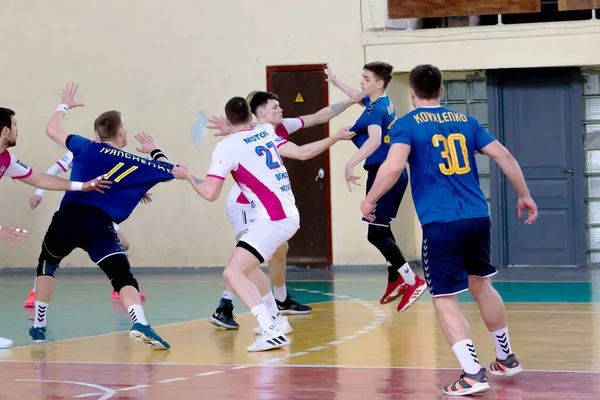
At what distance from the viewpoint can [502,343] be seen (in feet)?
22.5

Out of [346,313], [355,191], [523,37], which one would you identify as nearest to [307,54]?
[355,191]

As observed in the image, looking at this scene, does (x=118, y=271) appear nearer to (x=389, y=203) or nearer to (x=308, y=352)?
(x=308, y=352)

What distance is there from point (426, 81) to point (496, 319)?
1.57 meters

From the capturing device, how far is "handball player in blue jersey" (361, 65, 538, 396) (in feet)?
21.2

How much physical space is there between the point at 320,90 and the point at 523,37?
3.18 meters

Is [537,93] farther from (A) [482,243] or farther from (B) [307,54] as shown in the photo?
(A) [482,243]

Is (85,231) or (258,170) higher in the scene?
(258,170)

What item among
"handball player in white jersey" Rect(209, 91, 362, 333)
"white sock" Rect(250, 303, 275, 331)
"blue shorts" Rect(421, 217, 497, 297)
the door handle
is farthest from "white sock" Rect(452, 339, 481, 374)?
the door handle

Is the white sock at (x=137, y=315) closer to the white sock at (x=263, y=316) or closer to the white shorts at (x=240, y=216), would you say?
the white sock at (x=263, y=316)

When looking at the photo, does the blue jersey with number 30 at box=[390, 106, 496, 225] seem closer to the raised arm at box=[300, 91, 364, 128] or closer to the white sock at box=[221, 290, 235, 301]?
the white sock at box=[221, 290, 235, 301]

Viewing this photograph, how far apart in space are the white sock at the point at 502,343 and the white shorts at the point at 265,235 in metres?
2.11

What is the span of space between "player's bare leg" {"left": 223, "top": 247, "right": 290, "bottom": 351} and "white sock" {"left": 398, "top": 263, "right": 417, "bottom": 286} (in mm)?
2201

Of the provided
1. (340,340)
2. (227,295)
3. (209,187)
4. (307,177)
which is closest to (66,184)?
(209,187)

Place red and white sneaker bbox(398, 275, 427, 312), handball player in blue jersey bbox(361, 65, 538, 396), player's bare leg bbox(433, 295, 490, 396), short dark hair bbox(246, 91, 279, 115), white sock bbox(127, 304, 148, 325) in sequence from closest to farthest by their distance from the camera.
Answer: player's bare leg bbox(433, 295, 490, 396)
handball player in blue jersey bbox(361, 65, 538, 396)
white sock bbox(127, 304, 148, 325)
short dark hair bbox(246, 91, 279, 115)
red and white sneaker bbox(398, 275, 427, 312)
